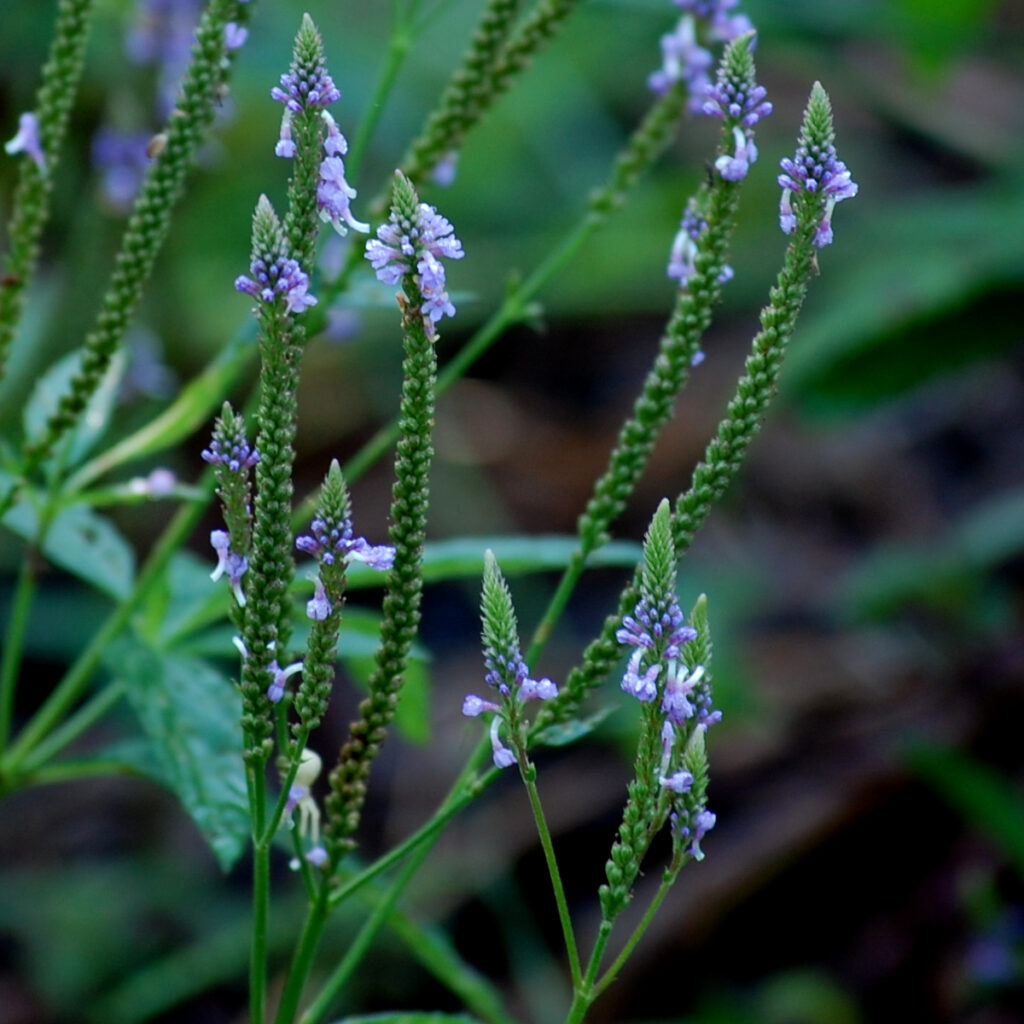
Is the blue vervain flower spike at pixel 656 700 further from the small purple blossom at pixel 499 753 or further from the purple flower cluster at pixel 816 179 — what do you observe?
the purple flower cluster at pixel 816 179

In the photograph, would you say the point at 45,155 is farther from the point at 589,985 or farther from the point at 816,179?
the point at 589,985

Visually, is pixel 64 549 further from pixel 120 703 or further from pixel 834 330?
pixel 834 330

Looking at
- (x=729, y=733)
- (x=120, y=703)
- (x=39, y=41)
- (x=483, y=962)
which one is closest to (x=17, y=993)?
(x=120, y=703)

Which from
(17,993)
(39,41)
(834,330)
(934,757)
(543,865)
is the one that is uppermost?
(39,41)

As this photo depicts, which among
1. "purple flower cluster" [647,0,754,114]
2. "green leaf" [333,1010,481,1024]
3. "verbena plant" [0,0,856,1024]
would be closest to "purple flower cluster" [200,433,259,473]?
"verbena plant" [0,0,856,1024]

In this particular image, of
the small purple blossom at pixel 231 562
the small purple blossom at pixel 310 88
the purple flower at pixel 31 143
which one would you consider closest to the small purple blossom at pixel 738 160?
the small purple blossom at pixel 310 88

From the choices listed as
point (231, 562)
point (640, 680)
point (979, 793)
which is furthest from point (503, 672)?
point (979, 793)

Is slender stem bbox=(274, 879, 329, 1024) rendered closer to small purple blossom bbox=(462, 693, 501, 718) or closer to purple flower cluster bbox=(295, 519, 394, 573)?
small purple blossom bbox=(462, 693, 501, 718)
